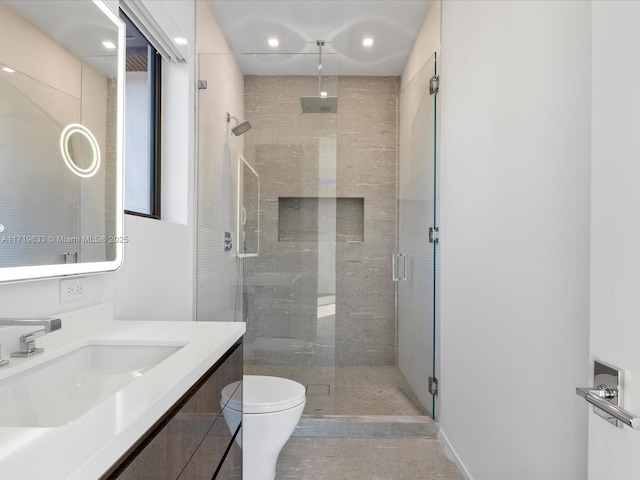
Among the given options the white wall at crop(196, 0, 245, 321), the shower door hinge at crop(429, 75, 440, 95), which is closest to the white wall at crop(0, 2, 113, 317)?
the white wall at crop(196, 0, 245, 321)

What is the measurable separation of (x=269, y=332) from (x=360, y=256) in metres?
1.27

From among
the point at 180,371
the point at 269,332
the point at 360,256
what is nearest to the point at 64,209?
the point at 180,371

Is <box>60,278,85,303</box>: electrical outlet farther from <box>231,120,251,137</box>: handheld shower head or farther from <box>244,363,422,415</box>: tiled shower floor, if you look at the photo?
<box>231,120,251,137</box>: handheld shower head

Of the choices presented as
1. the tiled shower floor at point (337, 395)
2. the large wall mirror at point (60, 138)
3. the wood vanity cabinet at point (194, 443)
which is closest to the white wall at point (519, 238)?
the tiled shower floor at point (337, 395)

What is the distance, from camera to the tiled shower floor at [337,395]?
8.20 ft

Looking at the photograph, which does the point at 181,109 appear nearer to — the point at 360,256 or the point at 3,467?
the point at 360,256

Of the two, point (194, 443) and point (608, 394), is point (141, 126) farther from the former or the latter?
point (608, 394)

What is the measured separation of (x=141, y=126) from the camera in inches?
84.4

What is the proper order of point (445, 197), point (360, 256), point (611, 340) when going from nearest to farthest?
point (611, 340), point (445, 197), point (360, 256)

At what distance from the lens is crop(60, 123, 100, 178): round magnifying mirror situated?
1.19 m

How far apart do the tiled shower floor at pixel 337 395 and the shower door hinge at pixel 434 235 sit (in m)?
1.03

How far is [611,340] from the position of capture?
74 centimetres

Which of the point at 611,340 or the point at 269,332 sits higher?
the point at 611,340

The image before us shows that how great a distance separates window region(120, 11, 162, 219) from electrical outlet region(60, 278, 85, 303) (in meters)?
0.69
